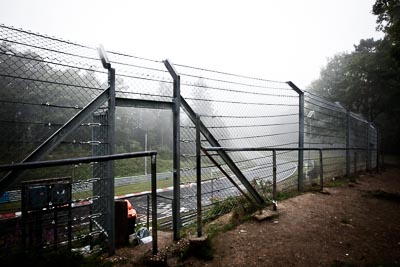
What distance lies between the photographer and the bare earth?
8.80 ft

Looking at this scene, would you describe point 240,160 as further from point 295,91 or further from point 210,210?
point 295,91

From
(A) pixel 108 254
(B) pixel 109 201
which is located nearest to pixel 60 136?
(B) pixel 109 201

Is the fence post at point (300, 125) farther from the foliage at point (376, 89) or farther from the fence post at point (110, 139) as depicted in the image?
the foliage at point (376, 89)

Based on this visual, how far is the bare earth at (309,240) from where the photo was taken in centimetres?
268

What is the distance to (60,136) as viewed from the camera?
261 centimetres

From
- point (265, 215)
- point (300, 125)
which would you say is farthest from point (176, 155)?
point (300, 125)

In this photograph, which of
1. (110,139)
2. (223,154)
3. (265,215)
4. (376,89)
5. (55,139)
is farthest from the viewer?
(376,89)

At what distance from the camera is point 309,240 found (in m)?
3.16

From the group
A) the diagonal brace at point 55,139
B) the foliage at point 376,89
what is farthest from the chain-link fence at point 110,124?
the foliage at point 376,89

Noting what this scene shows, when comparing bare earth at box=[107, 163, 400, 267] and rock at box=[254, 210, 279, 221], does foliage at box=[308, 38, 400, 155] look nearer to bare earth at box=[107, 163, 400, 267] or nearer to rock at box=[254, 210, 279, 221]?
bare earth at box=[107, 163, 400, 267]

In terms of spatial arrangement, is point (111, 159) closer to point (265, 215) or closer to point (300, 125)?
point (265, 215)

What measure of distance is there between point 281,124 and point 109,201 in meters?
4.30

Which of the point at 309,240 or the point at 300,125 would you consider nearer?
the point at 309,240

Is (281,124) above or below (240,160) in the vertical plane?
above
